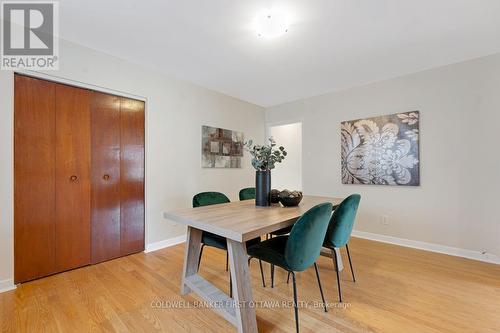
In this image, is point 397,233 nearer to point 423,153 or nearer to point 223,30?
point 423,153

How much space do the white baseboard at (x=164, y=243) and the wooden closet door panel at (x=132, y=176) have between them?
98 millimetres

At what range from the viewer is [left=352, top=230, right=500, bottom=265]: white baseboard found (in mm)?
2640

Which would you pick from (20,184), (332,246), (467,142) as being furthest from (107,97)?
(467,142)

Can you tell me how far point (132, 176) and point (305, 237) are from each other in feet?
7.82

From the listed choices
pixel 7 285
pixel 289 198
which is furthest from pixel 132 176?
pixel 289 198

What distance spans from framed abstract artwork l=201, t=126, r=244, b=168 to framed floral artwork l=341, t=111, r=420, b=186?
72.9 inches

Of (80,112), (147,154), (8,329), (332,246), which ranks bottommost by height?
(8,329)

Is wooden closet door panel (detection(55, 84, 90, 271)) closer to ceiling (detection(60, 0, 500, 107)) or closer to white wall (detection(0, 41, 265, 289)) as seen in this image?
white wall (detection(0, 41, 265, 289))

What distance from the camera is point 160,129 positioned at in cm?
313

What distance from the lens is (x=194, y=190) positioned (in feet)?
11.5

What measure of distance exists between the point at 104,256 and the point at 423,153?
4269 mm

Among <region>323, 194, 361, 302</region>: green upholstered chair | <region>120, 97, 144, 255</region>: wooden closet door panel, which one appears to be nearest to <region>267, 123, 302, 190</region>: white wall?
<region>120, 97, 144, 255</region>: wooden closet door panel

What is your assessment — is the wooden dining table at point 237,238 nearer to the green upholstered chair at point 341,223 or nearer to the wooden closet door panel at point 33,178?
the green upholstered chair at point 341,223

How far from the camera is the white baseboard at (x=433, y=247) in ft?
8.66
